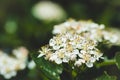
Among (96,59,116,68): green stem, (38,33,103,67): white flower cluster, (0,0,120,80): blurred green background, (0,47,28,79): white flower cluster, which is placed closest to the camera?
(38,33,103,67): white flower cluster

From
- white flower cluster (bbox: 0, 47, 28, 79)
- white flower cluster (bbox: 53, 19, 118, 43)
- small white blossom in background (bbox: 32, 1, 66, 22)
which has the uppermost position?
white flower cluster (bbox: 53, 19, 118, 43)

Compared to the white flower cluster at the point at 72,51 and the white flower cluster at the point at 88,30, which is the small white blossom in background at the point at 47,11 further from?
the white flower cluster at the point at 72,51

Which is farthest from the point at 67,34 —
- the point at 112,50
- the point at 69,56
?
the point at 112,50

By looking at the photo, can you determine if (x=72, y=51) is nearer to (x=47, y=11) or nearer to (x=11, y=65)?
(x=11, y=65)

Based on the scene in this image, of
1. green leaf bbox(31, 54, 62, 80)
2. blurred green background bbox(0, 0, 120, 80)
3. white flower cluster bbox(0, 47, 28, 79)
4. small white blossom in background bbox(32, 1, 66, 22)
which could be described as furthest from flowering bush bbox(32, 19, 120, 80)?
small white blossom in background bbox(32, 1, 66, 22)

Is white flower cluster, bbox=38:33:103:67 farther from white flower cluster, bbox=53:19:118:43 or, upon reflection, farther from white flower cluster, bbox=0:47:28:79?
white flower cluster, bbox=0:47:28:79

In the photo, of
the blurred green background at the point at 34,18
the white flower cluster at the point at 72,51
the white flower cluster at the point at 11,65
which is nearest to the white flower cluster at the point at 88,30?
the white flower cluster at the point at 72,51
